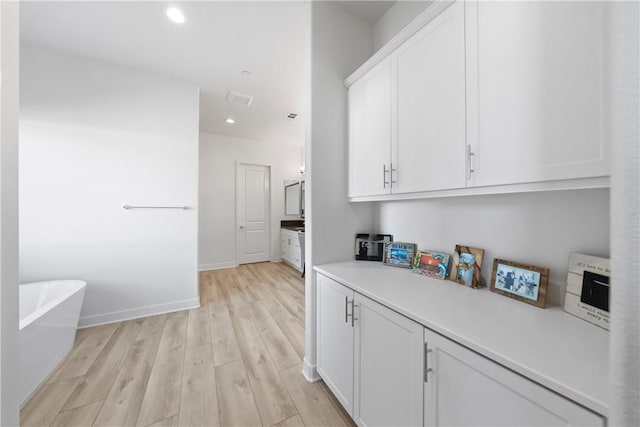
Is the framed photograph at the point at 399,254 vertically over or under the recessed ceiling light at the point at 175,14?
under

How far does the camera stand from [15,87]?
0.61m

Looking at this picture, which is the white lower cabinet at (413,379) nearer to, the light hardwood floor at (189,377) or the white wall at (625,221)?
the white wall at (625,221)

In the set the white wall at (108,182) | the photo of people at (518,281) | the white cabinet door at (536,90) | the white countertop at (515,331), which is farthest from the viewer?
the white wall at (108,182)

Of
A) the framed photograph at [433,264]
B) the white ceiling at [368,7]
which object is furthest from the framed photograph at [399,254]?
the white ceiling at [368,7]

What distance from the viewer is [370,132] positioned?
1.54 metres

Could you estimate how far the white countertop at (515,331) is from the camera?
54cm

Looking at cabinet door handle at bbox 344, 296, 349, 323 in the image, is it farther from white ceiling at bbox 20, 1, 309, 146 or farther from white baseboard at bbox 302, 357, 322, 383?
white ceiling at bbox 20, 1, 309, 146

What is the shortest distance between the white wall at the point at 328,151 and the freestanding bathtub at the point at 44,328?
1.75m

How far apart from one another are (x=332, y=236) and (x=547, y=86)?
1281 millimetres

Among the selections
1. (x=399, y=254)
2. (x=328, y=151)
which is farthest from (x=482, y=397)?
(x=328, y=151)

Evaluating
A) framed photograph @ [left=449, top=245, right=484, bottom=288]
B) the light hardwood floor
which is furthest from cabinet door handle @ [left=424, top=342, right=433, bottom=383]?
the light hardwood floor

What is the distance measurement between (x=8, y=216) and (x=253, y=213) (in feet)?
14.9

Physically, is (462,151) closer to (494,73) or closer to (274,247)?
(494,73)

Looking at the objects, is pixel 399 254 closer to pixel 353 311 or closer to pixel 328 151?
pixel 353 311
